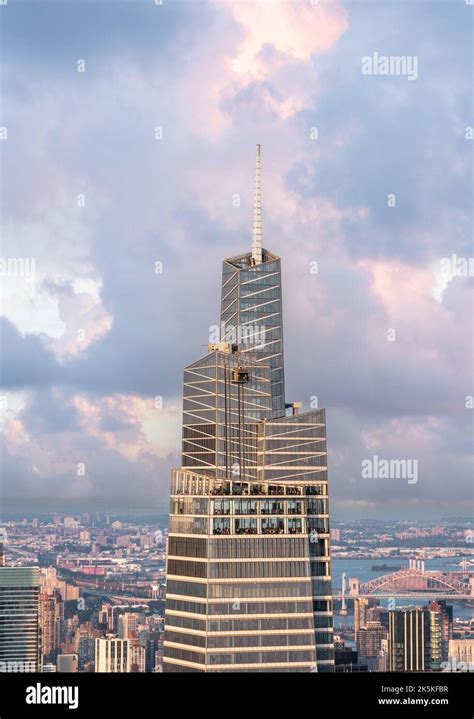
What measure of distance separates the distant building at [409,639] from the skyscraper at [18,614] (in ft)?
151

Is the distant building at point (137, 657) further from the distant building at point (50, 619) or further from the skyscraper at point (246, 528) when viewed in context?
the skyscraper at point (246, 528)

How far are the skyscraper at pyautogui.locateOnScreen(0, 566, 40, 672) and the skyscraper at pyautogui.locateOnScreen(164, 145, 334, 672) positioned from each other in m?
68.1

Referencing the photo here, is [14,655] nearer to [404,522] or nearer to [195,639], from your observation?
[404,522]

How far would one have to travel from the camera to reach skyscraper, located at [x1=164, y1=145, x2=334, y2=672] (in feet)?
323

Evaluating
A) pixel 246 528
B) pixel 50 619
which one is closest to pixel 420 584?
pixel 50 619

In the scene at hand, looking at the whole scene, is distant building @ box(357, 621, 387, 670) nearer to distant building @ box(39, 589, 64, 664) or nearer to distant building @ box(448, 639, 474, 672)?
distant building @ box(448, 639, 474, 672)

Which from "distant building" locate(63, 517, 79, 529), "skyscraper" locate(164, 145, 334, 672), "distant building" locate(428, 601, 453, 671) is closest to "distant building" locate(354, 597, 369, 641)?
"distant building" locate(428, 601, 453, 671)

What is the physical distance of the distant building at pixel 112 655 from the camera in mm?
149875

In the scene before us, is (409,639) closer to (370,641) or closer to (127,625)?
(370,641)

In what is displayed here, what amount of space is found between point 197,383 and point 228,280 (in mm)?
11649

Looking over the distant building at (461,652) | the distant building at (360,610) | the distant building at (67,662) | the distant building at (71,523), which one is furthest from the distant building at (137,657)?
the distant building at (461,652)

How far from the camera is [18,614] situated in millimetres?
176500
